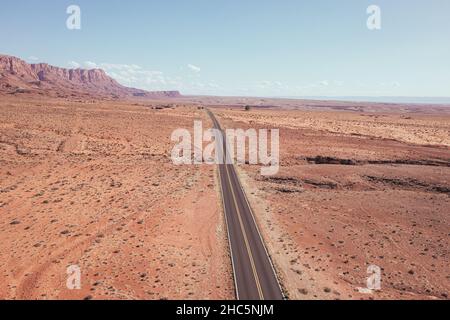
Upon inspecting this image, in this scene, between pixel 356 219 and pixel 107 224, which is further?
pixel 356 219
